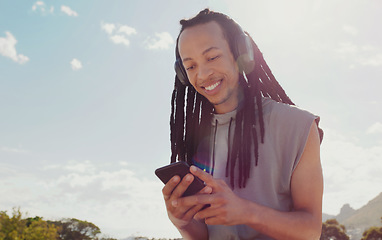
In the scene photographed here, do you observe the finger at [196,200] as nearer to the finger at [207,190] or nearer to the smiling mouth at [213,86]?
the finger at [207,190]

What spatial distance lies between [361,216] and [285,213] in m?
194

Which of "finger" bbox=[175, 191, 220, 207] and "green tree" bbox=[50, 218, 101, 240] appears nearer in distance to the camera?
"finger" bbox=[175, 191, 220, 207]

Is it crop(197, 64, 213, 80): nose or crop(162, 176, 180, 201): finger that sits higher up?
crop(197, 64, 213, 80): nose

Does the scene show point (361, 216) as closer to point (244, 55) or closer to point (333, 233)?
point (333, 233)

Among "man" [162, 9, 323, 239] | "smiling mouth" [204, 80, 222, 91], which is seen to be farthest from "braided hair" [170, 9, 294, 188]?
"smiling mouth" [204, 80, 222, 91]

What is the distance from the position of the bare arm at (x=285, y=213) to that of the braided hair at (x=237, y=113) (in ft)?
1.20

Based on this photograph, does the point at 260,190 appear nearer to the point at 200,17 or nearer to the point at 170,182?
the point at 170,182

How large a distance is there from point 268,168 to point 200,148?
2.87ft

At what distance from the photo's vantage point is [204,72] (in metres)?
2.82

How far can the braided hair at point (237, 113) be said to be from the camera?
2.72 metres

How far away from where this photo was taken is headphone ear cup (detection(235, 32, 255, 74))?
2936mm

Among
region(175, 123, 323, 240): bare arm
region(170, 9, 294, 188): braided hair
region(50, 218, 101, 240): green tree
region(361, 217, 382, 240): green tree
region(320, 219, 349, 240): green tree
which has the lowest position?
region(175, 123, 323, 240): bare arm

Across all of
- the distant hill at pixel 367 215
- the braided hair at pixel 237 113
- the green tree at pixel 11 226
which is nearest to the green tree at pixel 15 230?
the green tree at pixel 11 226

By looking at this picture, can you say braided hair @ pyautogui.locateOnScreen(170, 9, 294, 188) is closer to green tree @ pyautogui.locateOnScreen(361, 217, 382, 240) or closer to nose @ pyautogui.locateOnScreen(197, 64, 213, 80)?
nose @ pyautogui.locateOnScreen(197, 64, 213, 80)
